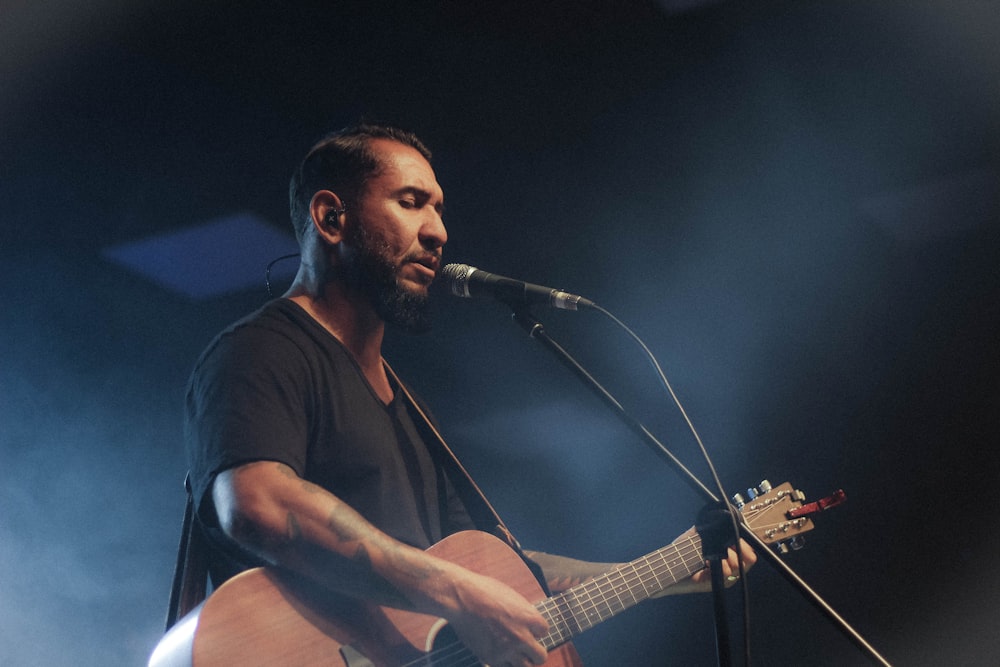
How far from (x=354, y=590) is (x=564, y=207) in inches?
83.8

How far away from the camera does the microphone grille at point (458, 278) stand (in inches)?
75.4

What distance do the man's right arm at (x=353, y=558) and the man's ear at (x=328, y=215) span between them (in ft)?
2.99

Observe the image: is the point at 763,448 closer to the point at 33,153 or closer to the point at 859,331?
the point at 859,331

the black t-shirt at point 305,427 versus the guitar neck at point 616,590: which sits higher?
the black t-shirt at point 305,427

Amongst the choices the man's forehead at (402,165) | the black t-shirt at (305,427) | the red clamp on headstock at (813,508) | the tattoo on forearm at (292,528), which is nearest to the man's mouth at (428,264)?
the man's forehead at (402,165)

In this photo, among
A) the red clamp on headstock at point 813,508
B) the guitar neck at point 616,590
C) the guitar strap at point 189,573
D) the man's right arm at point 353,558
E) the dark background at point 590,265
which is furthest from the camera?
the dark background at point 590,265

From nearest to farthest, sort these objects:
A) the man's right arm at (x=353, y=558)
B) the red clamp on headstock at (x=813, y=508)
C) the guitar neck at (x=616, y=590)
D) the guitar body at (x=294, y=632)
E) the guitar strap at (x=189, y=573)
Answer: the guitar body at (x=294, y=632)
the man's right arm at (x=353, y=558)
the guitar strap at (x=189, y=573)
the guitar neck at (x=616, y=590)
the red clamp on headstock at (x=813, y=508)

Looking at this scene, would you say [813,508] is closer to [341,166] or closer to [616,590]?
[616,590]

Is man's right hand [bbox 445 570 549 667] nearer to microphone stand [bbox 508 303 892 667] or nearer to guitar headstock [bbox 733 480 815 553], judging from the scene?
microphone stand [bbox 508 303 892 667]

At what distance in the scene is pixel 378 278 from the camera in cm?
220

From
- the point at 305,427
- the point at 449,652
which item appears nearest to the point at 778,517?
the point at 449,652

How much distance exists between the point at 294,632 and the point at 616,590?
2.98 feet

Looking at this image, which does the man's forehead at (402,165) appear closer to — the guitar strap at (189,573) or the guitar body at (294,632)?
the guitar strap at (189,573)

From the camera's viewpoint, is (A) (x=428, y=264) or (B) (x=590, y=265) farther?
(B) (x=590, y=265)
